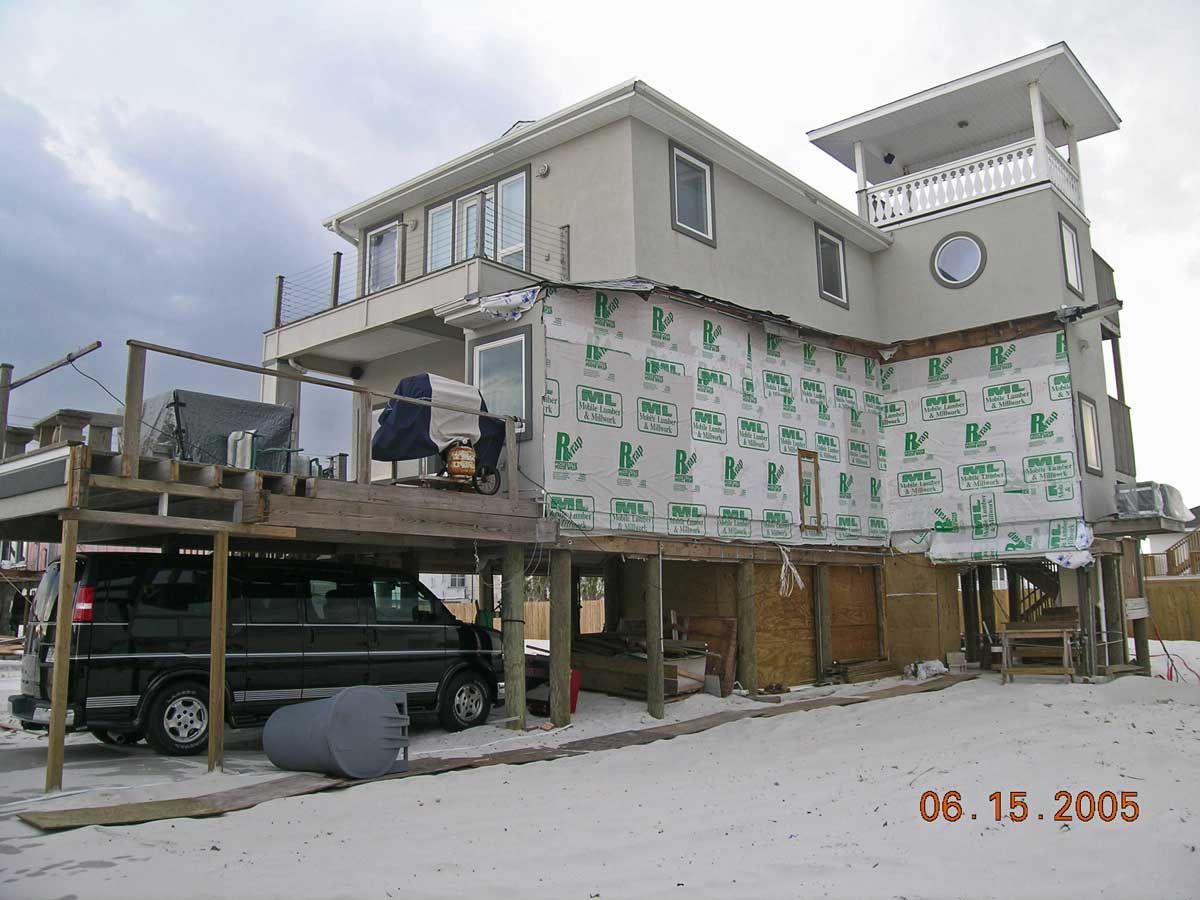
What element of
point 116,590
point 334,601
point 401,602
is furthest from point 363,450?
point 116,590

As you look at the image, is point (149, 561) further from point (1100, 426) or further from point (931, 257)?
point (1100, 426)

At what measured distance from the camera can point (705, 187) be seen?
15414mm

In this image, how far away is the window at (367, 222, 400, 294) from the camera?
17578 millimetres

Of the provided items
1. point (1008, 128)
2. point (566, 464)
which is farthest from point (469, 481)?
point (1008, 128)

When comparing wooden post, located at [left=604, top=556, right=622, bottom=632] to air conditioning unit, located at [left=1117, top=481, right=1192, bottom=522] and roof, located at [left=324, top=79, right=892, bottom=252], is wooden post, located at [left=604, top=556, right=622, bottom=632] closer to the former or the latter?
roof, located at [left=324, top=79, right=892, bottom=252]

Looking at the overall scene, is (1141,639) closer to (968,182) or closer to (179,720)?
(968,182)

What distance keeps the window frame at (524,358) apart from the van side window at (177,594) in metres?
4.28

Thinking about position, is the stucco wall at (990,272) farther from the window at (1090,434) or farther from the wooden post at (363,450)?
the wooden post at (363,450)

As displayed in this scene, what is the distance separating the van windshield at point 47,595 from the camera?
30.0 ft

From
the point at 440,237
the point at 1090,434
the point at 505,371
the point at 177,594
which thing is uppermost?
the point at 440,237

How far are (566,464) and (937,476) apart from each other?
8.54 meters

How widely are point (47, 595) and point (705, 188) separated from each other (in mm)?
11028

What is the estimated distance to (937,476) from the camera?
1758 centimetres

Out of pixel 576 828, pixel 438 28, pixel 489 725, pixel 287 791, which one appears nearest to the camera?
pixel 576 828
